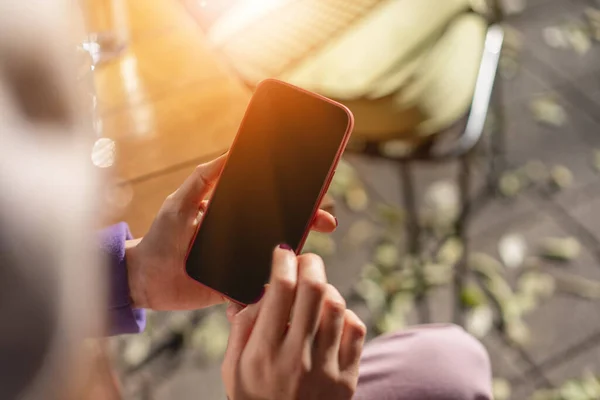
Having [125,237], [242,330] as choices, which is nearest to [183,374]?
[125,237]

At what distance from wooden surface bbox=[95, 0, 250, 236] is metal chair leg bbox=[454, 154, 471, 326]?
→ 0.85 meters

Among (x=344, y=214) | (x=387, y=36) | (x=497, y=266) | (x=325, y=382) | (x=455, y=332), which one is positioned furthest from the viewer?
(x=344, y=214)

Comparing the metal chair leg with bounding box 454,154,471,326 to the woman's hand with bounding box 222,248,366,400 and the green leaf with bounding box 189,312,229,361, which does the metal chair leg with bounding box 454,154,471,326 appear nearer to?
the green leaf with bounding box 189,312,229,361

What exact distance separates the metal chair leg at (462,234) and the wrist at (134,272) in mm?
901

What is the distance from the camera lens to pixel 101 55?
912 millimetres

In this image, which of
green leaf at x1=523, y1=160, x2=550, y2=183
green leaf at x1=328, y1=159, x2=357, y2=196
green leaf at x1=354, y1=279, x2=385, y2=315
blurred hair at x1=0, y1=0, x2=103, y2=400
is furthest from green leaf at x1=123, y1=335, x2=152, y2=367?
green leaf at x1=523, y1=160, x2=550, y2=183

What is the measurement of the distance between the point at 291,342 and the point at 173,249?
0.98ft

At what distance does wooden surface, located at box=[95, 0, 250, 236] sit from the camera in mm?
785

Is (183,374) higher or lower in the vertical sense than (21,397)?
lower

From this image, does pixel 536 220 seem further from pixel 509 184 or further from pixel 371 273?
pixel 371 273

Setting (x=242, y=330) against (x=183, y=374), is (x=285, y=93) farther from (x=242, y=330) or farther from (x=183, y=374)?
(x=183, y=374)

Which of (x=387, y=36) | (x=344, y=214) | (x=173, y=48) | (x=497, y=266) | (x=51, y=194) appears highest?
(x=51, y=194)

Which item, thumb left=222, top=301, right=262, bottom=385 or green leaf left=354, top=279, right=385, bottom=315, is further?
green leaf left=354, top=279, right=385, bottom=315

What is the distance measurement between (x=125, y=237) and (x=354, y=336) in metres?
0.35
